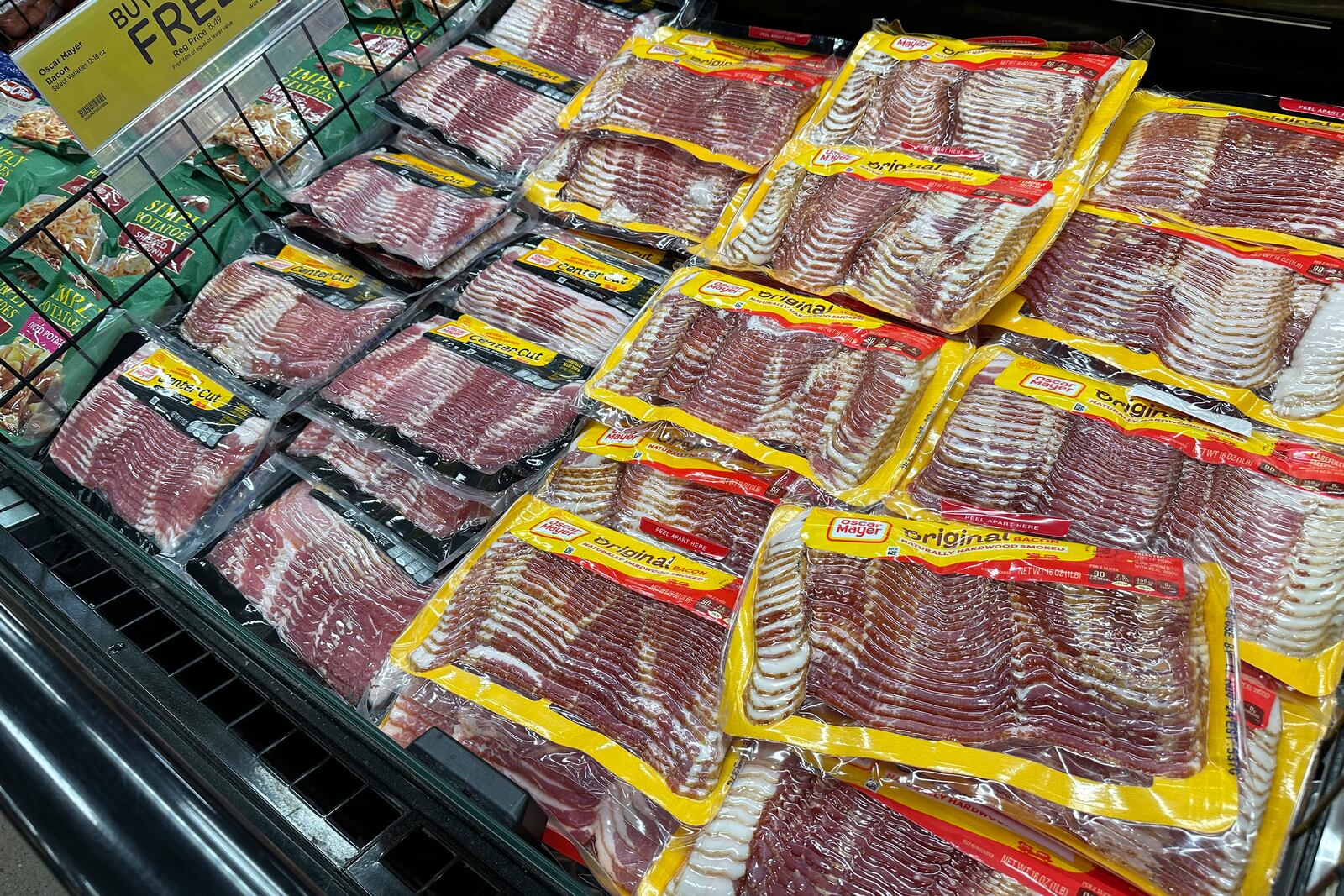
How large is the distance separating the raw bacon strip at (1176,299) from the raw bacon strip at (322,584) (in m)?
1.33

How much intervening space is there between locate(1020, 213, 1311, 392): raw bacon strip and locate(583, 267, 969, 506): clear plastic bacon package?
234 millimetres

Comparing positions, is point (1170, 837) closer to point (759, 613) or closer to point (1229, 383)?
point (759, 613)

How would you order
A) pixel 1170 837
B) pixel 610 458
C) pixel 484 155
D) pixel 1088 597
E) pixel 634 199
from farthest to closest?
pixel 484 155 < pixel 634 199 < pixel 610 458 < pixel 1088 597 < pixel 1170 837

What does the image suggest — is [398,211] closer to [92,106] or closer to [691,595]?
[92,106]

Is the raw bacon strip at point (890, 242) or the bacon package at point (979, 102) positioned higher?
the bacon package at point (979, 102)

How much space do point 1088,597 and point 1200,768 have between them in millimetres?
243

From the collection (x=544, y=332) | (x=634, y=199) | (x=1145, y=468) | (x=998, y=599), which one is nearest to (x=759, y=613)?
(x=998, y=599)

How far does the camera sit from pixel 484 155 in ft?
7.60

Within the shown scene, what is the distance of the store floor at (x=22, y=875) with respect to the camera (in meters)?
2.38

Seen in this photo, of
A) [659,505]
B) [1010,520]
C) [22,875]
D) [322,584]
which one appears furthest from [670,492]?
[22,875]

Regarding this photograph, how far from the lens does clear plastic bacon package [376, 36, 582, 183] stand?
2324 mm

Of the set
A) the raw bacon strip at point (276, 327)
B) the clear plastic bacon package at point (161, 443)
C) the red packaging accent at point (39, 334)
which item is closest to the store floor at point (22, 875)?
the clear plastic bacon package at point (161, 443)

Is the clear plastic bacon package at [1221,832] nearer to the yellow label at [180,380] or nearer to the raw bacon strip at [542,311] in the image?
the raw bacon strip at [542,311]

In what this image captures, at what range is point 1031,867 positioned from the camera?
3.38 feet
